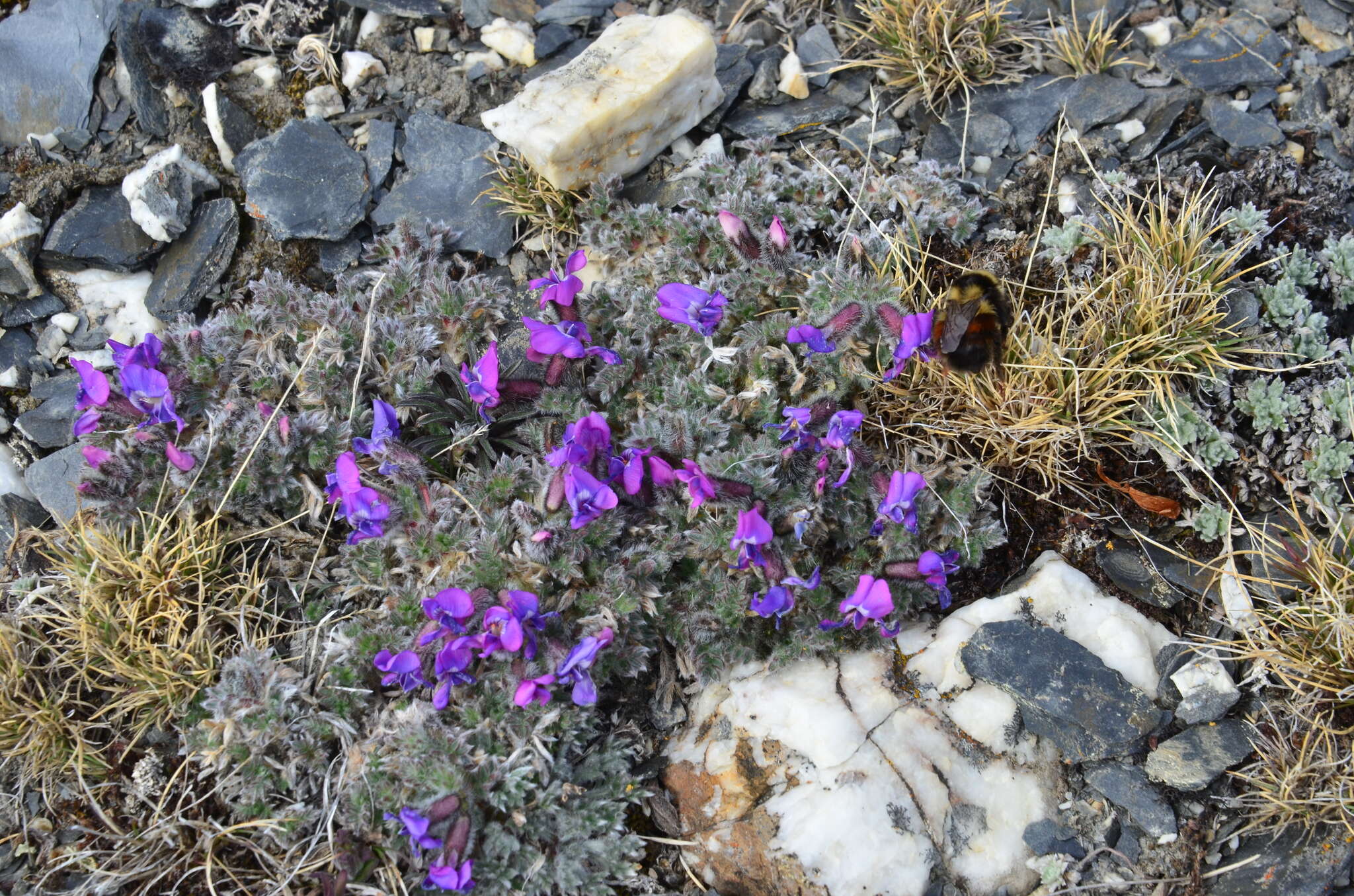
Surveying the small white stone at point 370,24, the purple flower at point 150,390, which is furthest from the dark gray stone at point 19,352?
the small white stone at point 370,24

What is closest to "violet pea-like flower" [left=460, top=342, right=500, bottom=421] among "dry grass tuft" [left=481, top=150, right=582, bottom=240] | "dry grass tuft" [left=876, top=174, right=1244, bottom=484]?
"dry grass tuft" [left=481, top=150, right=582, bottom=240]

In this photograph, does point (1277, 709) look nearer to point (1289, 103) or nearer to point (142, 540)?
point (1289, 103)

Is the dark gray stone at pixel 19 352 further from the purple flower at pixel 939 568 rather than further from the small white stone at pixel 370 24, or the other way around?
the purple flower at pixel 939 568

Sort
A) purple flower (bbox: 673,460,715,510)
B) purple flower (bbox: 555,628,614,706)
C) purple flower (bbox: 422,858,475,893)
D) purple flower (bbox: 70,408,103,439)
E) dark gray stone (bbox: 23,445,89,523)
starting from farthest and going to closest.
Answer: dark gray stone (bbox: 23,445,89,523) → purple flower (bbox: 70,408,103,439) → purple flower (bbox: 673,460,715,510) → purple flower (bbox: 555,628,614,706) → purple flower (bbox: 422,858,475,893)

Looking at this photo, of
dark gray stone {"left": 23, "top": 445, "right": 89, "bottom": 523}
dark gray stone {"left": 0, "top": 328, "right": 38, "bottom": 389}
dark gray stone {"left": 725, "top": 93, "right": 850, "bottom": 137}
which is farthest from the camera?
dark gray stone {"left": 725, "top": 93, "right": 850, "bottom": 137}

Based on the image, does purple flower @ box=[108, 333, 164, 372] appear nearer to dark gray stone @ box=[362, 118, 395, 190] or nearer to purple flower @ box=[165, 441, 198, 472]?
purple flower @ box=[165, 441, 198, 472]

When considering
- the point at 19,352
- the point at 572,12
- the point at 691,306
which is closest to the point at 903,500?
the point at 691,306

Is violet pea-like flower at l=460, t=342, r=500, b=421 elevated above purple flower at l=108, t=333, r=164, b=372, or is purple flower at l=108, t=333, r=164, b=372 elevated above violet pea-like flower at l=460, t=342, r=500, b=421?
purple flower at l=108, t=333, r=164, b=372
